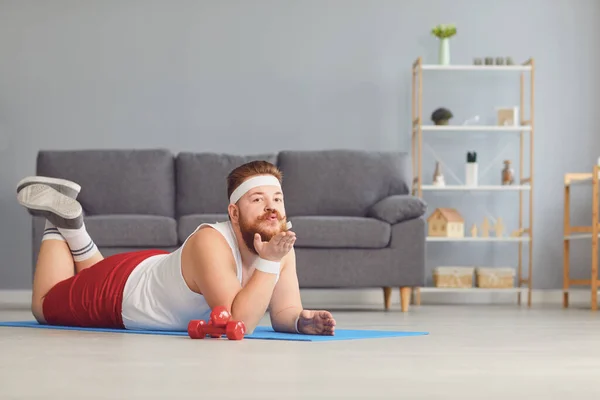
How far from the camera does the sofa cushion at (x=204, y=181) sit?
5828mm

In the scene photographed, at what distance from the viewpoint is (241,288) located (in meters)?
2.71

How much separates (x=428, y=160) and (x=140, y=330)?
3915 millimetres

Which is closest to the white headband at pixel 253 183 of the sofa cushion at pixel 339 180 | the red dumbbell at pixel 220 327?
the red dumbbell at pixel 220 327

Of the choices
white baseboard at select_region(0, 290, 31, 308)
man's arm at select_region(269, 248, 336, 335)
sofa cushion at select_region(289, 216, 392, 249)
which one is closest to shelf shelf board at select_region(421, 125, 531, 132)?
sofa cushion at select_region(289, 216, 392, 249)

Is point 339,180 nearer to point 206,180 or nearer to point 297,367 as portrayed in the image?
point 206,180

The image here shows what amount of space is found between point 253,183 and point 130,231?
8.34ft

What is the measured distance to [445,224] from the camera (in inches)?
243

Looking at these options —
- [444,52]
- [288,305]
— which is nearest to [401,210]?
[444,52]

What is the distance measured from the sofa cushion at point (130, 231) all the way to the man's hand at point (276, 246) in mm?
2597

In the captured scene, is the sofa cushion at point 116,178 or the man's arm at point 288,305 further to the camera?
the sofa cushion at point 116,178

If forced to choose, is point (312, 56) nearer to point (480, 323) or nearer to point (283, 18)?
point (283, 18)

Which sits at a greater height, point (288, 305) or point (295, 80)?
point (295, 80)

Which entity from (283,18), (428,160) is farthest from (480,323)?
(283,18)

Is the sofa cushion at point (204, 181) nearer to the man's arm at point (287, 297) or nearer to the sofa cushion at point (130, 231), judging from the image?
the sofa cushion at point (130, 231)
